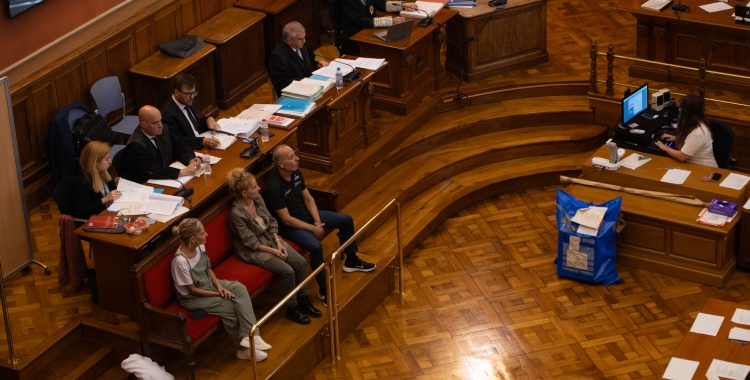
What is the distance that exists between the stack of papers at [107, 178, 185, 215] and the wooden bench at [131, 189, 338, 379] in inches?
10.0

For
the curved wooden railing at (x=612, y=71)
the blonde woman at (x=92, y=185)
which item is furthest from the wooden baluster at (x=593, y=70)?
the blonde woman at (x=92, y=185)

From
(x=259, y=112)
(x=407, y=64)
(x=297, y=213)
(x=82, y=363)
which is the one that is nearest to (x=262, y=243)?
(x=297, y=213)

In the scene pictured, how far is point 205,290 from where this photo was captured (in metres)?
7.62

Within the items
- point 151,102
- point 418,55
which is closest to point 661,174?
point 418,55

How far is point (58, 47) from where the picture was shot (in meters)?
9.50

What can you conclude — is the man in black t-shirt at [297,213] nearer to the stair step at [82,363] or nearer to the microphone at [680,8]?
the stair step at [82,363]

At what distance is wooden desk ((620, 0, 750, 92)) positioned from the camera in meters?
10.7

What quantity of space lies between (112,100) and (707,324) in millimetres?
5236

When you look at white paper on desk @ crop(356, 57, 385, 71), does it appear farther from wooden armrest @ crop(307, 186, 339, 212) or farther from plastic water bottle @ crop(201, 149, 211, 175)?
plastic water bottle @ crop(201, 149, 211, 175)

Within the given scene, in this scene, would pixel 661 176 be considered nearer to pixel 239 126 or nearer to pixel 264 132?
pixel 264 132

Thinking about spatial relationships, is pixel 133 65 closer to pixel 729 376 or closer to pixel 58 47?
pixel 58 47

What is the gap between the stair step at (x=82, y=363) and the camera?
7598 mm

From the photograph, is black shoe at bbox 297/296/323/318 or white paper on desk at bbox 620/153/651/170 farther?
white paper on desk at bbox 620/153/651/170

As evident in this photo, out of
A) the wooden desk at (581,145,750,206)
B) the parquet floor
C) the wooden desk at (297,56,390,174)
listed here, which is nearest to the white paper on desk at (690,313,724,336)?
the parquet floor
